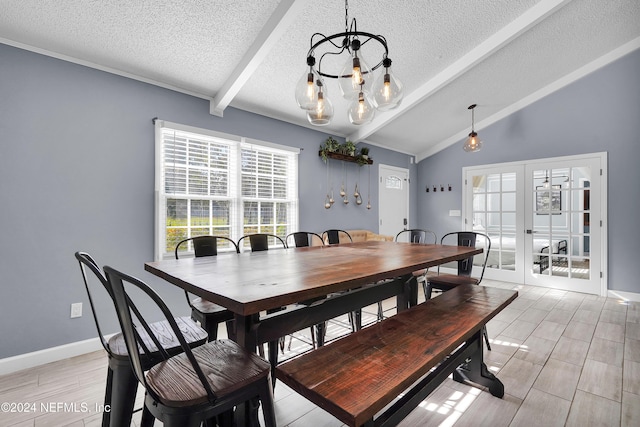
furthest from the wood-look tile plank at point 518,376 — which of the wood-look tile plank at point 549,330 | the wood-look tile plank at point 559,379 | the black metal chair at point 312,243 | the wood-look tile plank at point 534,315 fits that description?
the black metal chair at point 312,243

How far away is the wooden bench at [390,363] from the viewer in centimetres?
97

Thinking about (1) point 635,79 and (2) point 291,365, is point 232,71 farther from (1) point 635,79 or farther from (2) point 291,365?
(1) point 635,79

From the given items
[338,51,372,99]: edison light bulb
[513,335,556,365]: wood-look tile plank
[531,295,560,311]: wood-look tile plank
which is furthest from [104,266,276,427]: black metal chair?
[531,295,560,311]: wood-look tile plank

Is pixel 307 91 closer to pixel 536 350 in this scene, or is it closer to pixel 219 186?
pixel 219 186

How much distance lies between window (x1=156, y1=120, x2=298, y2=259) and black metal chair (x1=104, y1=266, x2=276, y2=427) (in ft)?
7.37

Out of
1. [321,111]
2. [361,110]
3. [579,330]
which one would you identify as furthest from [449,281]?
[321,111]

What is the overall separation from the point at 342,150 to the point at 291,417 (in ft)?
12.2

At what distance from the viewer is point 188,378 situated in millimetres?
989

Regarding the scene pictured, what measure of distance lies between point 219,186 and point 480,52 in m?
3.36

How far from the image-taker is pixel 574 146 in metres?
4.55

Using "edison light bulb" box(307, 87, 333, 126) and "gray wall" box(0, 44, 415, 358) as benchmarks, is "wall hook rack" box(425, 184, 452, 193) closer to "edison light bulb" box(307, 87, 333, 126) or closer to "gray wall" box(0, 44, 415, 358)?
"edison light bulb" box(307, 87, 333, 126)

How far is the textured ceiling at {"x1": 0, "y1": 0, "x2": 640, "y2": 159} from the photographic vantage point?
2.26m

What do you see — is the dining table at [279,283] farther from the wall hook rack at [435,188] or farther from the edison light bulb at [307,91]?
the wall hook rack at [435,188]

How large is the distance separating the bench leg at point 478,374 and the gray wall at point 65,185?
2.75 meters
